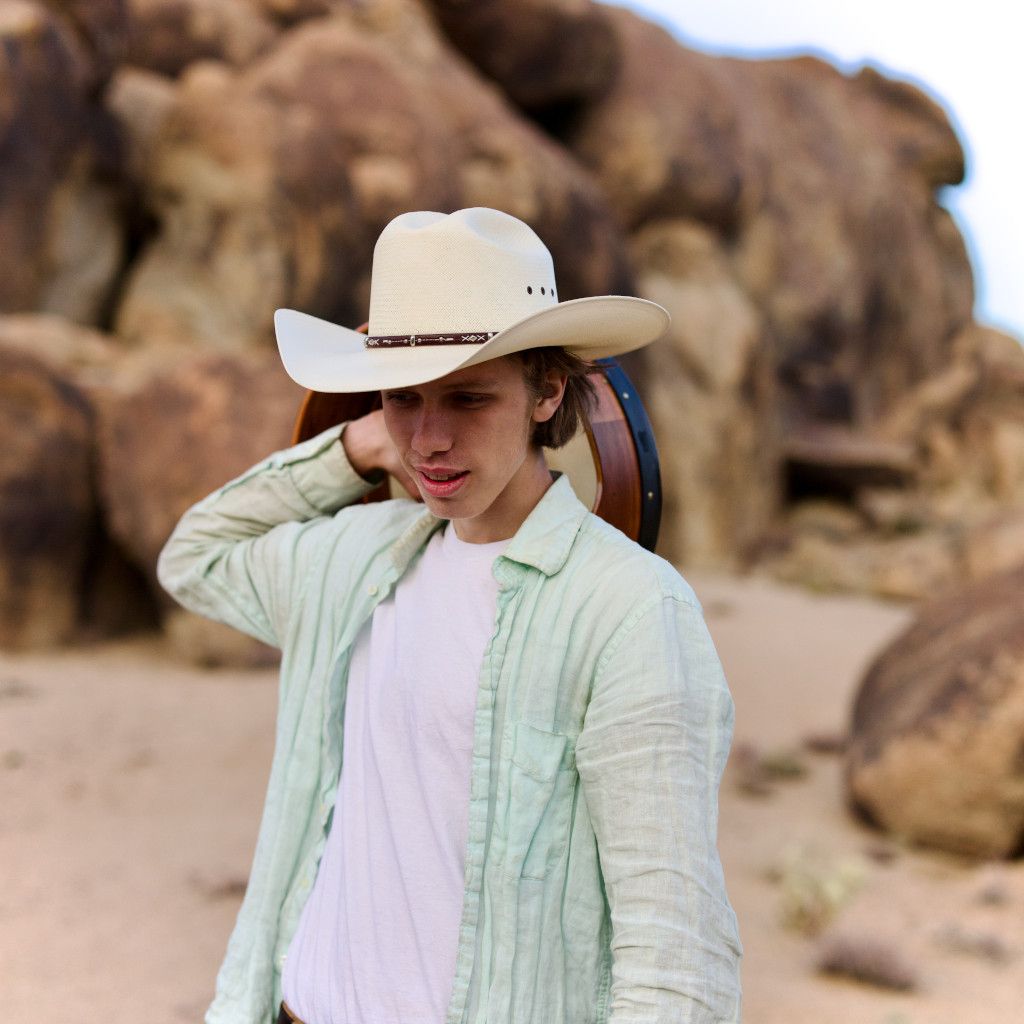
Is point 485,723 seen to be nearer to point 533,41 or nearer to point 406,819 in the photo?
point 406,819

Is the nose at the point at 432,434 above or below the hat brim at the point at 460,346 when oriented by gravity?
below

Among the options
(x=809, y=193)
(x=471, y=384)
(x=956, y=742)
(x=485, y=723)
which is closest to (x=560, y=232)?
(x=956, y=742)

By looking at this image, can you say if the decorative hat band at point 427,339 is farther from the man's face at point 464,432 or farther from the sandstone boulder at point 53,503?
the sandstone boulder at point 53,503

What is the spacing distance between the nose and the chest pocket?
34cm

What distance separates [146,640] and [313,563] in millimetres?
5982

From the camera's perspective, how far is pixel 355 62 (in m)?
10.4

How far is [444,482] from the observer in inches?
59.3

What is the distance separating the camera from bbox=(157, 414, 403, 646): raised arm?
1.86m

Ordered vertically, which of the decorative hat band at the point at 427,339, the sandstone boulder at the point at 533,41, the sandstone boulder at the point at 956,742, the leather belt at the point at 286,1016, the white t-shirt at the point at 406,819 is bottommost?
the sandstone boulder at the point at 956,742

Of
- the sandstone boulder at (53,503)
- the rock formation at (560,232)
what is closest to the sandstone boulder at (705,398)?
the rock formation at (560,232)

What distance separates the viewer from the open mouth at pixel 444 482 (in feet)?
4.93

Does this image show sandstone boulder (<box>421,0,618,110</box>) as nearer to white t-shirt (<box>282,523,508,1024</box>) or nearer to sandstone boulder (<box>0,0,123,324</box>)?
sandstone boulder (<box>0,0,123,324</box>)

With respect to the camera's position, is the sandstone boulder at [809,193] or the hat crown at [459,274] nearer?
the hat crown at [459,274]

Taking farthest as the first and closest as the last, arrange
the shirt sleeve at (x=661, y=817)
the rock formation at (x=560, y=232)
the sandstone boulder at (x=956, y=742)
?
the rock formation at (x=560, y=232)
the sandstone boulder at (x=956, y=742)
the shirt sleeve at (x=661, y=817)
